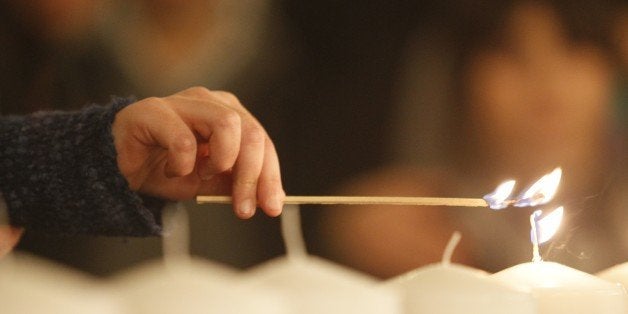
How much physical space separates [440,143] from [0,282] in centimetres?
123

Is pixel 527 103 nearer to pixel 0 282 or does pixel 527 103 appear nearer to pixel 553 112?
pixel 553 112

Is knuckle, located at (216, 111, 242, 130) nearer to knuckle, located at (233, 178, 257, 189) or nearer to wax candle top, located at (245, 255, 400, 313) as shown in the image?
knuckle, located at (233, 178, 257, 189)

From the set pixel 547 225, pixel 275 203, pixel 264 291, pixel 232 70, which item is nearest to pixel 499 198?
pixel 547 225

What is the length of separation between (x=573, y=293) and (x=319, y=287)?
161 millimetres

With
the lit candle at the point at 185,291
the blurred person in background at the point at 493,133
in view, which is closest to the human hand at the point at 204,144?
the lit candle at the point at 185,291

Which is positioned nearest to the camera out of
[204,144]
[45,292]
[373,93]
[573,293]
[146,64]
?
[45,292]

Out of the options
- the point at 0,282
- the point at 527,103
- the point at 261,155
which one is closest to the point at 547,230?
the point at 261,155

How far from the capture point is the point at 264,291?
19cm

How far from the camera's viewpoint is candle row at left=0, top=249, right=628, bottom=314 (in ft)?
0.52

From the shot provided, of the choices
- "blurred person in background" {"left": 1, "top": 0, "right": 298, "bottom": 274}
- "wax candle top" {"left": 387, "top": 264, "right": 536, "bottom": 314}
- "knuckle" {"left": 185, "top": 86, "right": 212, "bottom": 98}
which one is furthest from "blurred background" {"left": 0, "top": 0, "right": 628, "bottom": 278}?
"wax candle top" {"left": 387, "top": 264, "right": 536, "bottom": 314}

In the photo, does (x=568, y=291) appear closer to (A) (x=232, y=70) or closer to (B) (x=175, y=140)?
(B) (x=175, y=140)

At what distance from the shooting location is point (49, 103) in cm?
108

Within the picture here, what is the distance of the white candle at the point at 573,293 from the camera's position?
309 millimetres

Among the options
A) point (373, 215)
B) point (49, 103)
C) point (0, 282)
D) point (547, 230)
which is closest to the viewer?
point (0, 282)
